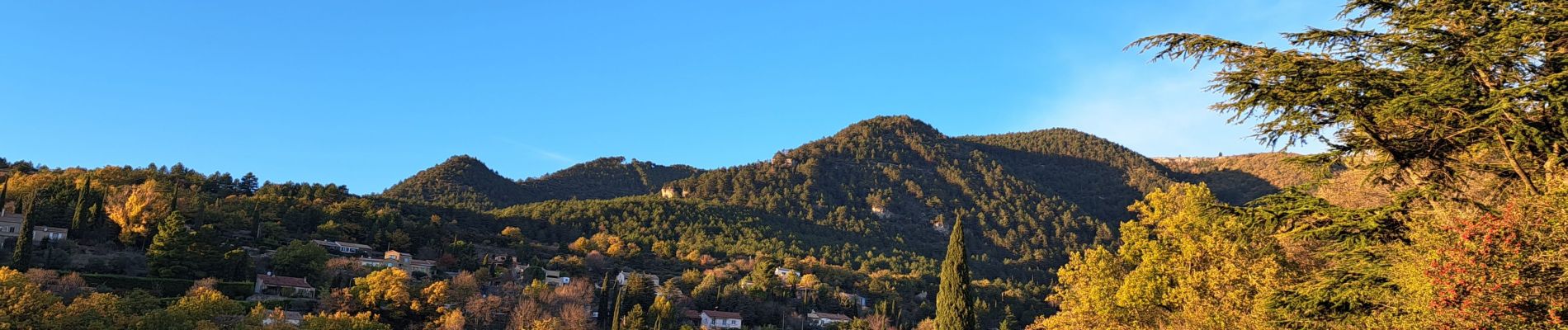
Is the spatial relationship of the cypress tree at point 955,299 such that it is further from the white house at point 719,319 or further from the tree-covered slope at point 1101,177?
the tree-covered slope at point 1101,177

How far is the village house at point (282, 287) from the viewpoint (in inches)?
2146

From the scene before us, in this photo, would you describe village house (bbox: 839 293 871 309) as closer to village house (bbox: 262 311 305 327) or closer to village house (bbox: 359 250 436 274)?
village house (bbox: 359 250 436 274)

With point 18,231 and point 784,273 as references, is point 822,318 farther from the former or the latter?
point 18,231

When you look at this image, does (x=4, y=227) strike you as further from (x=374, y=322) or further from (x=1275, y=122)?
(x=1275, y=122)

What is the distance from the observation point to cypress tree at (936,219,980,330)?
32.7 metres

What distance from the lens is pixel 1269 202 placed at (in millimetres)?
13047

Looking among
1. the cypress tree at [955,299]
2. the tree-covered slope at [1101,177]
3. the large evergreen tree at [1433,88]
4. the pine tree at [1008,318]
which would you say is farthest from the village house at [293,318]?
the tree-covered slope at [1101,177]

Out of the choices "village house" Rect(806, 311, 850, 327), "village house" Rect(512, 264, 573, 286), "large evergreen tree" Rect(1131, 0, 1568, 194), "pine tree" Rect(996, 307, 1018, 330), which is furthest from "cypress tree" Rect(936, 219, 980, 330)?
"village house" Rect(512, 264, 573, 286)

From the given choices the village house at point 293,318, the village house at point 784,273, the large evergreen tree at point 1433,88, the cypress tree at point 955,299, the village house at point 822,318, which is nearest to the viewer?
the large evergreen tree at point 1433,88

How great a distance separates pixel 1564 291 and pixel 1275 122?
151 inches

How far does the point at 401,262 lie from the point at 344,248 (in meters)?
6.44

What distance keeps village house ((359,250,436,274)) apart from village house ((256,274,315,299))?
555 inches

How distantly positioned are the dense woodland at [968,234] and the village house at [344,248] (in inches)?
97.2

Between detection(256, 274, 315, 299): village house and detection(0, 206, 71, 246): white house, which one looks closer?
detection(256, 274, 315, 299): village house
